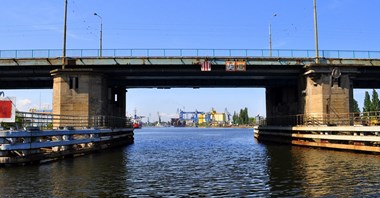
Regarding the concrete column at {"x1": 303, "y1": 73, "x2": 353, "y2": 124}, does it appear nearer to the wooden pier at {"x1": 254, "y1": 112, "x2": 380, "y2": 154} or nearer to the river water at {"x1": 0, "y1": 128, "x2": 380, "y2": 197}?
the wooden pier at {"x1": 254, "y1": 112, "x2": 380, "y2": 154}

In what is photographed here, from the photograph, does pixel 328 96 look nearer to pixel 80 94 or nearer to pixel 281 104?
pixel 281 104

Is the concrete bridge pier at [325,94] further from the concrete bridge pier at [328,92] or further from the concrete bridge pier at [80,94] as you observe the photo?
the concrete bridge pier at [80,94]

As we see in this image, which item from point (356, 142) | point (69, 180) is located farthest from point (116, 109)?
point (69, 180)

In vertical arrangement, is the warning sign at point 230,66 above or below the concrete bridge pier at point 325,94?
above

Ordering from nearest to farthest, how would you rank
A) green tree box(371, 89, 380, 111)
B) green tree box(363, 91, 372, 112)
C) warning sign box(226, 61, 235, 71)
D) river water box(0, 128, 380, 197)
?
river water box(0, 128, 380, 197) < warning sign box(226, 61, 235, 71) < green tree box(371, 89, 380, 111) < green tree box(363, 91, 372, 112)

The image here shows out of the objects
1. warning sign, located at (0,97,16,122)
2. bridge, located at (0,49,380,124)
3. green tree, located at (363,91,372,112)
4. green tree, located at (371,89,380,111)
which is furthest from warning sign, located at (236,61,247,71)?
green tree, located at (363,91,372,112)

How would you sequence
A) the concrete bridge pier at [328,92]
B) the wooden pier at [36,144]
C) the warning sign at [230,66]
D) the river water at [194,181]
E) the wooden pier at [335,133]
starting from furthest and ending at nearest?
1. the warning sign at [230,66]
2. the concrete bridge pier at [328,92]
3. the wooden pier at [335,133]
4. the wooden pier at [36,144]
5. the river water at [194,181]

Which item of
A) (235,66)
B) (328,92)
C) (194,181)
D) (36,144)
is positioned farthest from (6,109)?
(328,92)

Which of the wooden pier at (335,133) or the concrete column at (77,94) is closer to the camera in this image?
the wooden pier at (335,133)

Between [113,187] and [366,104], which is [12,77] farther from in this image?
[366,104]

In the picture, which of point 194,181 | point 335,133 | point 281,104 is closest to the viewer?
point 194,181

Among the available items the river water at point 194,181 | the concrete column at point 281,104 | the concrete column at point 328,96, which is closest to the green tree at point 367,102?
the concrete column at point 281,104

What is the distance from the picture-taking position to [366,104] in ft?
468

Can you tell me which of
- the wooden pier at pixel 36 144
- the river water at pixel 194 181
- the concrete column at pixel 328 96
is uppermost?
the concrete column at pixel 328 96
